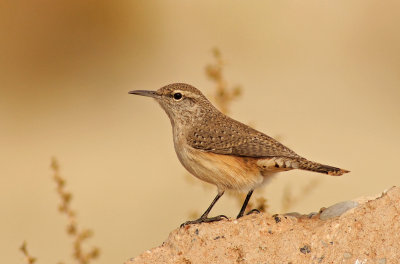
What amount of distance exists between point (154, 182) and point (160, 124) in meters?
2.02

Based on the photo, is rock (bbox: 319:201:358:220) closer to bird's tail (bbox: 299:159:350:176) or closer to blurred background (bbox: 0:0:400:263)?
bird's tail (bbox: 299:159:350:176)

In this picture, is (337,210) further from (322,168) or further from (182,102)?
(182,102)

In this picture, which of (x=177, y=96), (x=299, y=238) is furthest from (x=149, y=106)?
(x=299, y=238)

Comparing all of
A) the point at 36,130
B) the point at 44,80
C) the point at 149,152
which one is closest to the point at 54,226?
the point at 149,152

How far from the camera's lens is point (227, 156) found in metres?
6.82

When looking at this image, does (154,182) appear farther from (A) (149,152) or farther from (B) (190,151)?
(B) (190,151)

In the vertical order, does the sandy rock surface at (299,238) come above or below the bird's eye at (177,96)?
below

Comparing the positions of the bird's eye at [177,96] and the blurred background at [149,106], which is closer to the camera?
the bird's eye at [177,96]

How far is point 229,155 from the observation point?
6.83 metres

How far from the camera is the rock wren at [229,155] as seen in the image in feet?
21.6

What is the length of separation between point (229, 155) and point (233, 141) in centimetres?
15

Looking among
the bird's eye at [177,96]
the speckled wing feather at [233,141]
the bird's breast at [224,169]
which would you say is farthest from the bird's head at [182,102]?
the bird's breast at [224,169]

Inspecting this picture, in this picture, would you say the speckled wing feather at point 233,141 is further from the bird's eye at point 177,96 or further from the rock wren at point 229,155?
the bird's eye at point 177,96

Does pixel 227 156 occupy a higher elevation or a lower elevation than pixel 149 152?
lower
